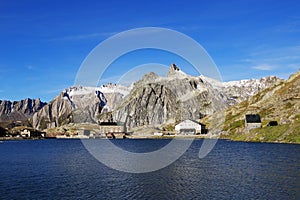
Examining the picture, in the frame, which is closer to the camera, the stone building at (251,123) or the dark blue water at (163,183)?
the dark blue water at (163,183)

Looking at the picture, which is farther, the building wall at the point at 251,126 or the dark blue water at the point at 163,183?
the building wall at the point at 251,126

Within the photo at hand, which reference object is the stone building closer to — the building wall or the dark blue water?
the building wall

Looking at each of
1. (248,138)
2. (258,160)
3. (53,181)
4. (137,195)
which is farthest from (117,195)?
(248,138)

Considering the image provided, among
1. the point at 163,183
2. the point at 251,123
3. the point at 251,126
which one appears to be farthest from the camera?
the point at 251,126

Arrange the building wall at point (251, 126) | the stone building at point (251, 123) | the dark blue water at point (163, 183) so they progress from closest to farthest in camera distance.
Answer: the dark blue water at point (163, 183) → the stone building at point (251, 123) → the building wall at point (251, 126)

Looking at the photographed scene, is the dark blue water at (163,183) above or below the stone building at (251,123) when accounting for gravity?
below

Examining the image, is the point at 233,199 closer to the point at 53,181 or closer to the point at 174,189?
the point at 174,189

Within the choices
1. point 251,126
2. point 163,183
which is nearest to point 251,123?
point 251,126

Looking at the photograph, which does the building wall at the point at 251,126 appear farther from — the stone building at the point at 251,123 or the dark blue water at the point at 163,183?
the dark blue water at the point at 163,183

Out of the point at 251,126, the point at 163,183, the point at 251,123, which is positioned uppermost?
the point at 251,123

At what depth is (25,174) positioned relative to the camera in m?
69.3

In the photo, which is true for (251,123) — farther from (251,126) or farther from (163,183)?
(163,183)

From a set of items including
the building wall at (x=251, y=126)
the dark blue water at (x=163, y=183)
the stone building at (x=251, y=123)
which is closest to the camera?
the dark blue water at (x=163, y=183)

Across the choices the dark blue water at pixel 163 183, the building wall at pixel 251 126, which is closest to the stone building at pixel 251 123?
the building wall at pixel 251 126
